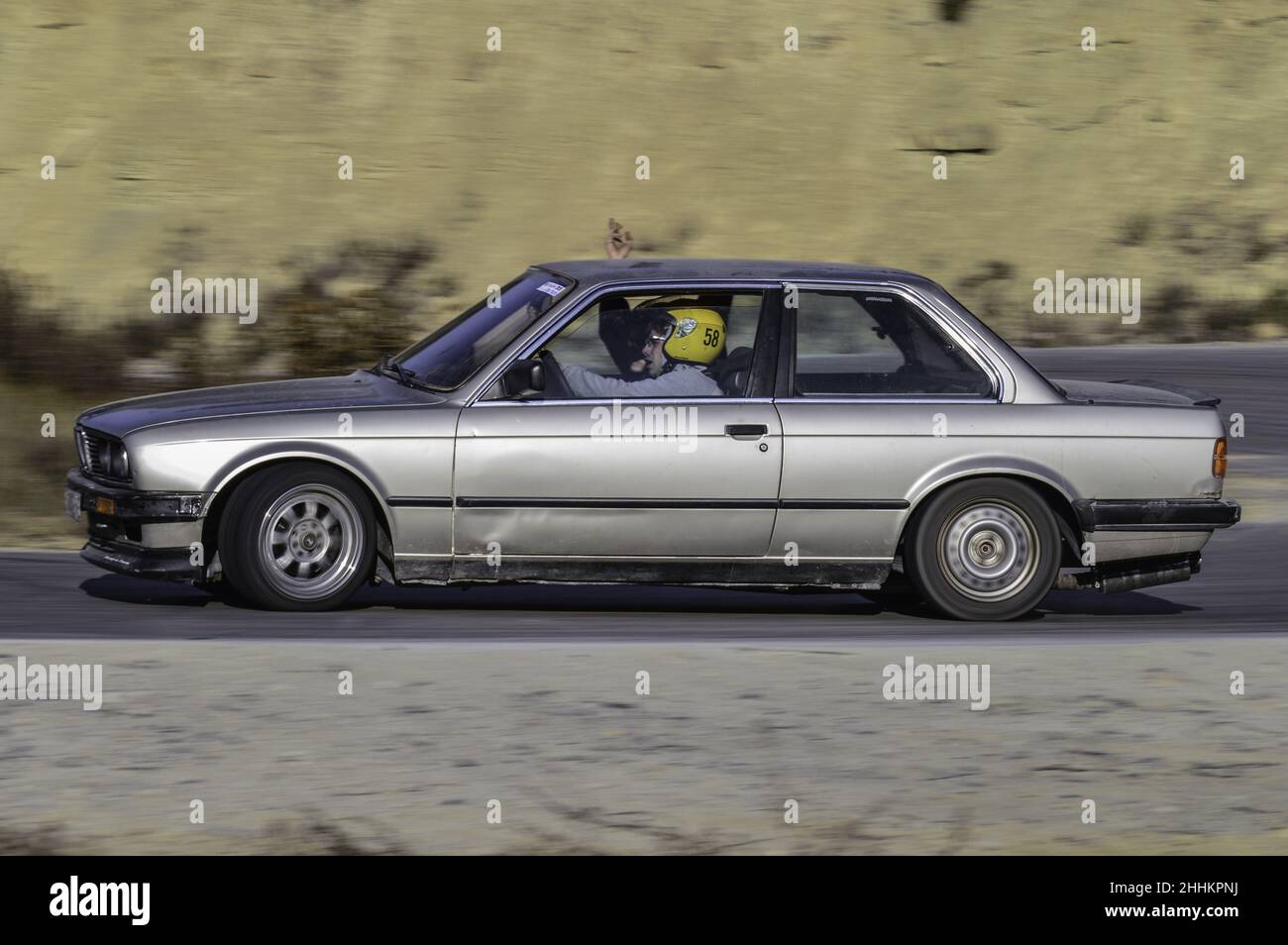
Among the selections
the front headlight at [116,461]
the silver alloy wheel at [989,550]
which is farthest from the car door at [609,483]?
the front headlight at [116,461]

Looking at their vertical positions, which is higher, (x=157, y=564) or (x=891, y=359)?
(x=891, y=359)

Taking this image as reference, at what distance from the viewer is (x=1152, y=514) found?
8781 millimetres

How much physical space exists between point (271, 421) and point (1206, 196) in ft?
76.4

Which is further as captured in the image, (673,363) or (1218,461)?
(1218,461)

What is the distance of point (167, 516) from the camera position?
8172 mm

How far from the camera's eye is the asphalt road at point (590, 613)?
8336 millimetres

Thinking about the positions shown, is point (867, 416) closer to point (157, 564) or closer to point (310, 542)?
point (310, 542)

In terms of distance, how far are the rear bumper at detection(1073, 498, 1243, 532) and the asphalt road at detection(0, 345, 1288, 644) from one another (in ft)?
1.68

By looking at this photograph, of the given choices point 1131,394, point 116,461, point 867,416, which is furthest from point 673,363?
point 116,461

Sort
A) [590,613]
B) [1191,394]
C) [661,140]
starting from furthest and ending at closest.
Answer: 1. [661,140]
2. [1191,394]
3. [590,613]

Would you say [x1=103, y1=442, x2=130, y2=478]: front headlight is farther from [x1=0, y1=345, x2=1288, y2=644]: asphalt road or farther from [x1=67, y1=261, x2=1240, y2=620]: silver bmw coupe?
[x1=0, y1=345, x2=1288, y2=644]: asphalt road

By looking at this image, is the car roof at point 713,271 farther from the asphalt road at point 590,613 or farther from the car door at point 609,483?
the asphalt road at point 590,613

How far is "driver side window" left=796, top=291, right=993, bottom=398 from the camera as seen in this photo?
8664 millimetres

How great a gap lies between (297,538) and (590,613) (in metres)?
Result: 1.51
